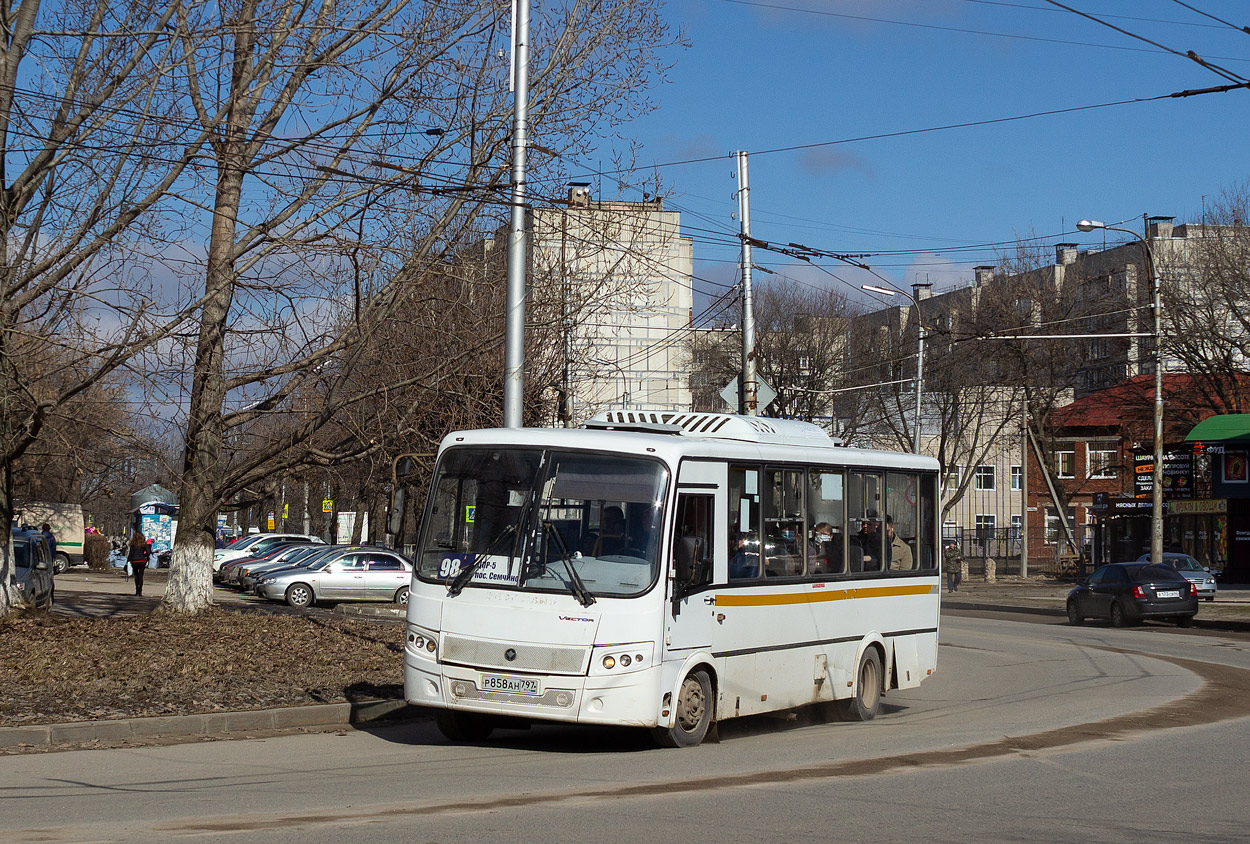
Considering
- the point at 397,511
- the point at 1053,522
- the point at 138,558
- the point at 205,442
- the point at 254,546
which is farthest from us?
the point at 1053,522

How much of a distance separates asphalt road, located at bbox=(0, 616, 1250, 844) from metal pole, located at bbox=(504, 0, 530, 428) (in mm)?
4068

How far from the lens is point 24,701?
12.0m

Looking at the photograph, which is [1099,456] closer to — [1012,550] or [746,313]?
[1012,550]

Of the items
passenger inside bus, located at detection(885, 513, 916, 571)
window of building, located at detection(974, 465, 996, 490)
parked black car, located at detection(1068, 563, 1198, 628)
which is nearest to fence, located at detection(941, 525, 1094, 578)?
window of building, located at detection(974, 465, 996, 490)

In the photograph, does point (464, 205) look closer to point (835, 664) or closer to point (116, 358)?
point (116, 358)

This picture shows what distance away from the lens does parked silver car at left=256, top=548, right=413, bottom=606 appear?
105 ft

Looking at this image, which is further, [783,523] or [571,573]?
[783,523]

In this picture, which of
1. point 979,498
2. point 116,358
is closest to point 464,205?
point 116,358

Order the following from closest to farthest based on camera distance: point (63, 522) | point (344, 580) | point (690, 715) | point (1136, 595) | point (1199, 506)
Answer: point (690, 715) → point (1136, 595) → point (344, 580) → point (1199, 506) → point (63, 522)

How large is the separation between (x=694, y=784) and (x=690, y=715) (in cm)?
204

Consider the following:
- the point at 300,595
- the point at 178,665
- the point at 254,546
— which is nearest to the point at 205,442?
the point at 178,665

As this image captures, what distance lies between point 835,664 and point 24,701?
7.57 m

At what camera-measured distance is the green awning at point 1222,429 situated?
50656mm

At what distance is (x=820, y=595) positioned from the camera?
1285 cm
